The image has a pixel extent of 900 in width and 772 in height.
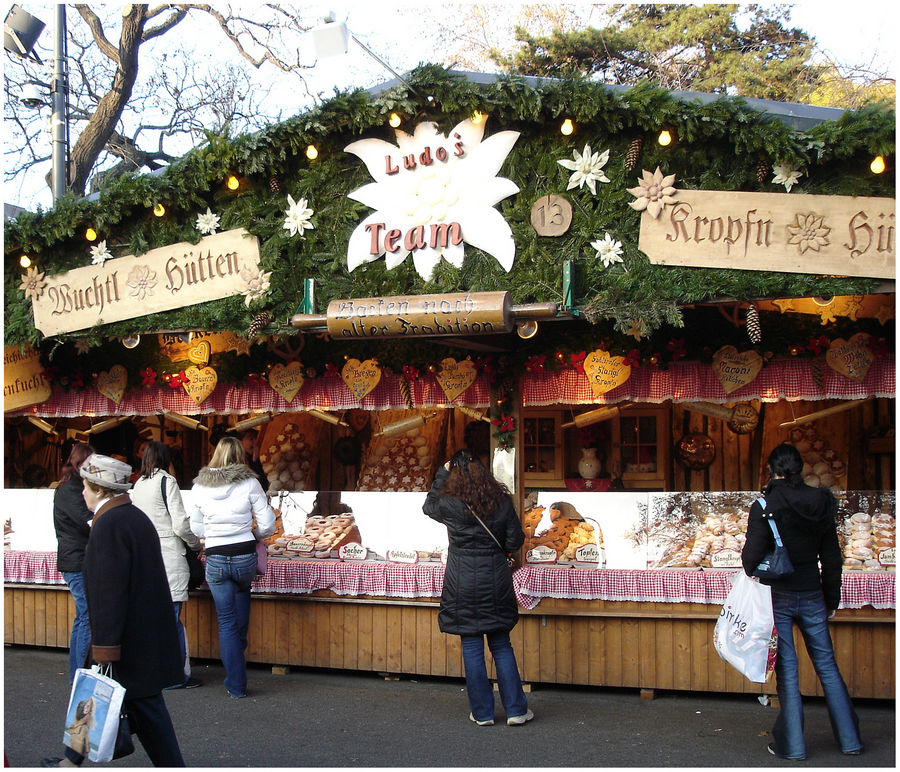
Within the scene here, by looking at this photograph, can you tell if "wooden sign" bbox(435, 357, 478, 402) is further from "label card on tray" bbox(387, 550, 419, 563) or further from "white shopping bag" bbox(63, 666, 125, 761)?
"white shopping bag" bbox(63, 666, 125, 761)

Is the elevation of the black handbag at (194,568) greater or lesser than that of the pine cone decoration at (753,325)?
lesser

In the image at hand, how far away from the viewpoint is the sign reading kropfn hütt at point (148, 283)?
683 centimetres

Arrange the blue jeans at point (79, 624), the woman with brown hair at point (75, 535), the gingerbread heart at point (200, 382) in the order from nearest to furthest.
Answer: the blue jeans at point (79, 624) < the woman with brown hair at point (75, 535) < the gingerbread heart at point (200, 382)

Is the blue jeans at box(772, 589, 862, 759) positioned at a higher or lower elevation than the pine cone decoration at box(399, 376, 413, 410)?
lower

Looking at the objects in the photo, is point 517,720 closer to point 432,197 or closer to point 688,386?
point 688,386

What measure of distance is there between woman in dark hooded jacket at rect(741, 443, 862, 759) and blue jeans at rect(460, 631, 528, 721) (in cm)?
151

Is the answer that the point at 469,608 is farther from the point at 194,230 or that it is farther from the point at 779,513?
the point at 194,230

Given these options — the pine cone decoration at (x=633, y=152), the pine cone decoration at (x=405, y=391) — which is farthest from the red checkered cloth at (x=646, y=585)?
the pine cone decoration at (x=633, y=152)

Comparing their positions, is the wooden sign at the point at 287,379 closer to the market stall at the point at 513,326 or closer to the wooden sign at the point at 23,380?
the market stall at the point at 513,326

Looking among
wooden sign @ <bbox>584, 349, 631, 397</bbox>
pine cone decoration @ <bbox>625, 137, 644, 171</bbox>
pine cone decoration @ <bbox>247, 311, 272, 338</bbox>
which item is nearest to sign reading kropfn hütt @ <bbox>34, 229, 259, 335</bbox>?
pine cone decoration @ <bbox>247, 311, 272, 338</bbox>

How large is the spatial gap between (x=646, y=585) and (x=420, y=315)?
2.43m

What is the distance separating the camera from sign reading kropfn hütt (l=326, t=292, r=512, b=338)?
587cm

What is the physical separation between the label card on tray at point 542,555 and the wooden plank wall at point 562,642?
29 cm

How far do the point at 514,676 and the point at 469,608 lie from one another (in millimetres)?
523
